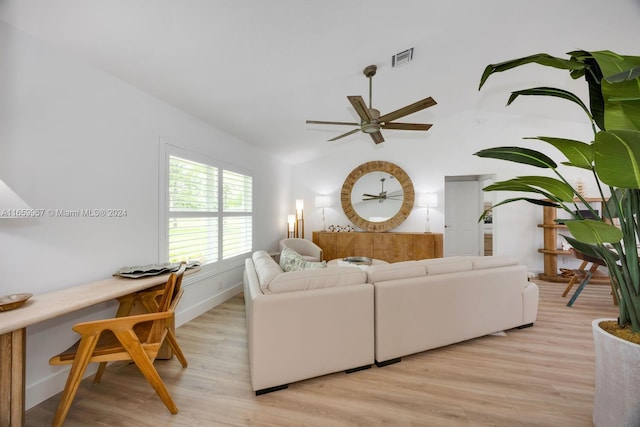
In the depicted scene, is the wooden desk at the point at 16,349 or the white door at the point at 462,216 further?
the white door at the point at 462,216

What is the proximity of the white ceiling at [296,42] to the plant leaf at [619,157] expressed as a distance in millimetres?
1793

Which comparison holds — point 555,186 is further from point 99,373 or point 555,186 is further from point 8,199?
point 99,373

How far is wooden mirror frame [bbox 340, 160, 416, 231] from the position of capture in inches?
205

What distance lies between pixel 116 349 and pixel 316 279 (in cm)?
129

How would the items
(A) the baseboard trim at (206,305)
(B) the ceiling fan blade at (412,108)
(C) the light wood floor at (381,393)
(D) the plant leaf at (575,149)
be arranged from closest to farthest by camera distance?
(D) the plant leaf at (575,149), (C) the light wood floor at (381,393), (B) the ceiling fan blade at (412,108), (A) the baseboard trim at (206,305)

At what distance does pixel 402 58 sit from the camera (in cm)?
269

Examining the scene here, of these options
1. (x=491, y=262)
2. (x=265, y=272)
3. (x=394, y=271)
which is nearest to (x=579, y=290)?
(x=491, y=262)

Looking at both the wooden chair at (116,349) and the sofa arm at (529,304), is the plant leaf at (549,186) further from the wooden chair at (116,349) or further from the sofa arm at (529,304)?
the wooden chair at (116,349)

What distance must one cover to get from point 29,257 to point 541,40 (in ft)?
16.7

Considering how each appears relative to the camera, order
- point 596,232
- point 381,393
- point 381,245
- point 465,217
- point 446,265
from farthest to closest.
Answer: point 465,217 → point 381,245 → point 446,265 → point 381,393 → point 596,232

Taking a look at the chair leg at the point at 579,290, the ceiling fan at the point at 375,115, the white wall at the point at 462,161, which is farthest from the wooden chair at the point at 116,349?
the chair leg at the point at 579,290

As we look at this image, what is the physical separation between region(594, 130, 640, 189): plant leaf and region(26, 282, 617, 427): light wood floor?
1478 millimetres

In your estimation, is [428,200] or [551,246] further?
[428,200]

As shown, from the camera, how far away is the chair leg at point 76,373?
137cm
